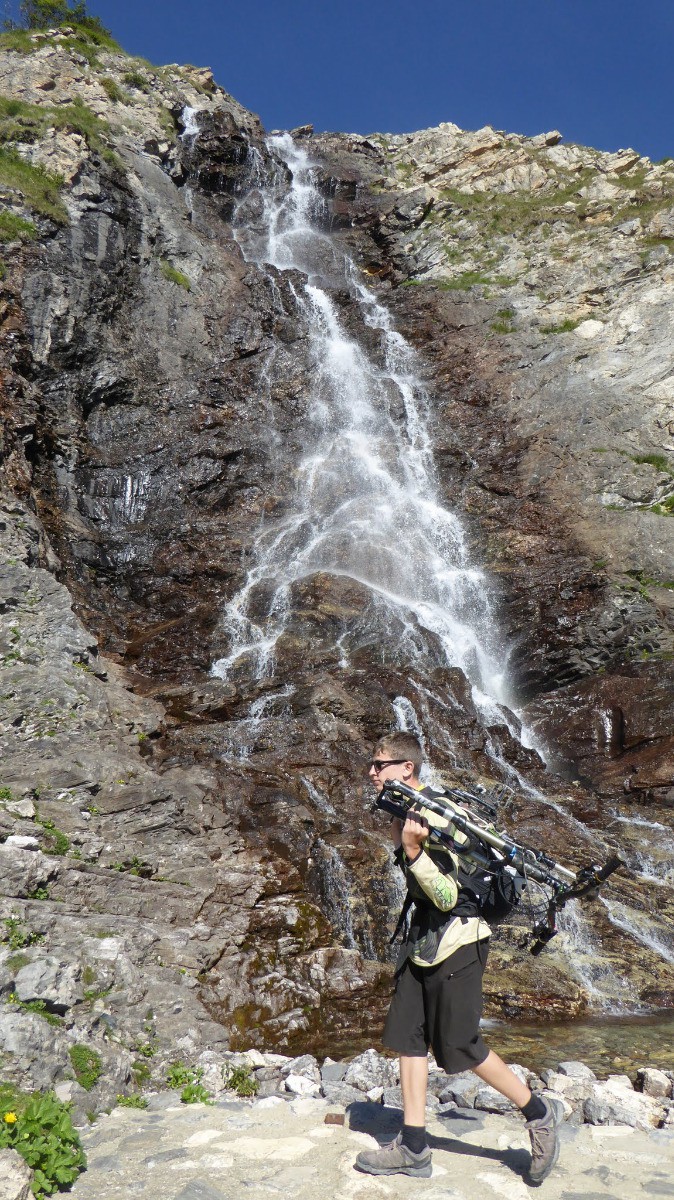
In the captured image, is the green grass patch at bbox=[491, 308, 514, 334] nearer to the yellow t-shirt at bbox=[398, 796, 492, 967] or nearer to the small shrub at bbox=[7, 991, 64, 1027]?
the yellow t-shirt at bbox=[398, 796, 492, 967]

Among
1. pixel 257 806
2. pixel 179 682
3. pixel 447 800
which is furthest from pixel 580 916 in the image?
pixel 179 682

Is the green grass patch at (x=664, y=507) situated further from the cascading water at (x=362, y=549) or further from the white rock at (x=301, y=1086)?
the white rock at (x=301, y=1086)

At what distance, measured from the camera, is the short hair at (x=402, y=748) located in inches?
189

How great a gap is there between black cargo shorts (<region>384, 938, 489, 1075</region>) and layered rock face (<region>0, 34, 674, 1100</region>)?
2362 millimetres

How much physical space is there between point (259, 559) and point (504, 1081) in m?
19.4

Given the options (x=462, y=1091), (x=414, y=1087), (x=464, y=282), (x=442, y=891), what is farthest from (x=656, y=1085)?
(x=464, y=282)

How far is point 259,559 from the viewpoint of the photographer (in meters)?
23.1

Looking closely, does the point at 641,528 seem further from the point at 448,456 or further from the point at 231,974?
the point at 231,974

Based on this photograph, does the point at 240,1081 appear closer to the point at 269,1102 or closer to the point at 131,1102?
the point at 269,1102

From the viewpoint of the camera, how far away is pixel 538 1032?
930cm

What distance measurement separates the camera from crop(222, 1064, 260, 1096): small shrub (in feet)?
20.2

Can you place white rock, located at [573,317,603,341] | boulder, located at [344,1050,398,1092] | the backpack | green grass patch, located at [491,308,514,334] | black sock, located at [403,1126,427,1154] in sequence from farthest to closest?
green grass patch, located at [491,308,514,334], white rock, located at [573,317,603,341], boulder, located at [344,1050,398,1092], the backpack, black sock, located at [403,1126,427,1154]

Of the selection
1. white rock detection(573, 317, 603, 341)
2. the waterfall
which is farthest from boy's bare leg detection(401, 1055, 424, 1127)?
white rock detection(573, 317, 603, 341)

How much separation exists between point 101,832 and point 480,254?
120ft
